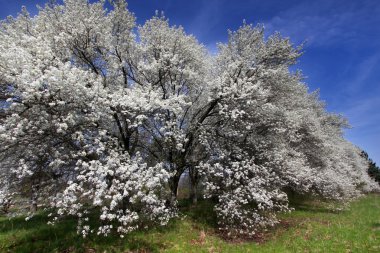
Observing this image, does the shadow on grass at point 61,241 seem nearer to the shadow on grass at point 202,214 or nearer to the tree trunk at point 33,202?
the tree trunk at point 33,202

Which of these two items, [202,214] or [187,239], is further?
[202,214]

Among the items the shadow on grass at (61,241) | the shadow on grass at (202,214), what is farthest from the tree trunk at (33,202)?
the shadow on grass at (202,214)

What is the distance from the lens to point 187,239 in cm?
1631

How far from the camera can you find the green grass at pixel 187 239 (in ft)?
45.9

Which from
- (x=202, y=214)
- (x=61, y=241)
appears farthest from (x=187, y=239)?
(x=61, y=241)

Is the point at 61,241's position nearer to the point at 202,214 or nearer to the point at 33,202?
the point at 33,202

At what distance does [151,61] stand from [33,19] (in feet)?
25.6

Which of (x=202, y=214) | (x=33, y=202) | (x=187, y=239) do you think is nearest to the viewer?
(x=33, y=202)

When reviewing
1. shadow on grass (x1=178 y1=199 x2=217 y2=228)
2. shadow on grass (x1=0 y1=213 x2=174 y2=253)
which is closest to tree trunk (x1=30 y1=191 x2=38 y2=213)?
shadow on grass (x1=0 y1=213 x2=174 y2=253)

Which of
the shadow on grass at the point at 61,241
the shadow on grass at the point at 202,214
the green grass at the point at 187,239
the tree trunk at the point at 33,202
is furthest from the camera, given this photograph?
the shadow on grass at the point at 202,214

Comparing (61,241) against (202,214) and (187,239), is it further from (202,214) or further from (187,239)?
(202,214)

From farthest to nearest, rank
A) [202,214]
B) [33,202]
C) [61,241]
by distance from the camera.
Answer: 1. [202,214]
2. [33,202]
3. [61,241]

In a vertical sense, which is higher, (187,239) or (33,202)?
(33,202)

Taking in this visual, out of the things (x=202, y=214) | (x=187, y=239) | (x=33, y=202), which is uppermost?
(x=33, y=202)
